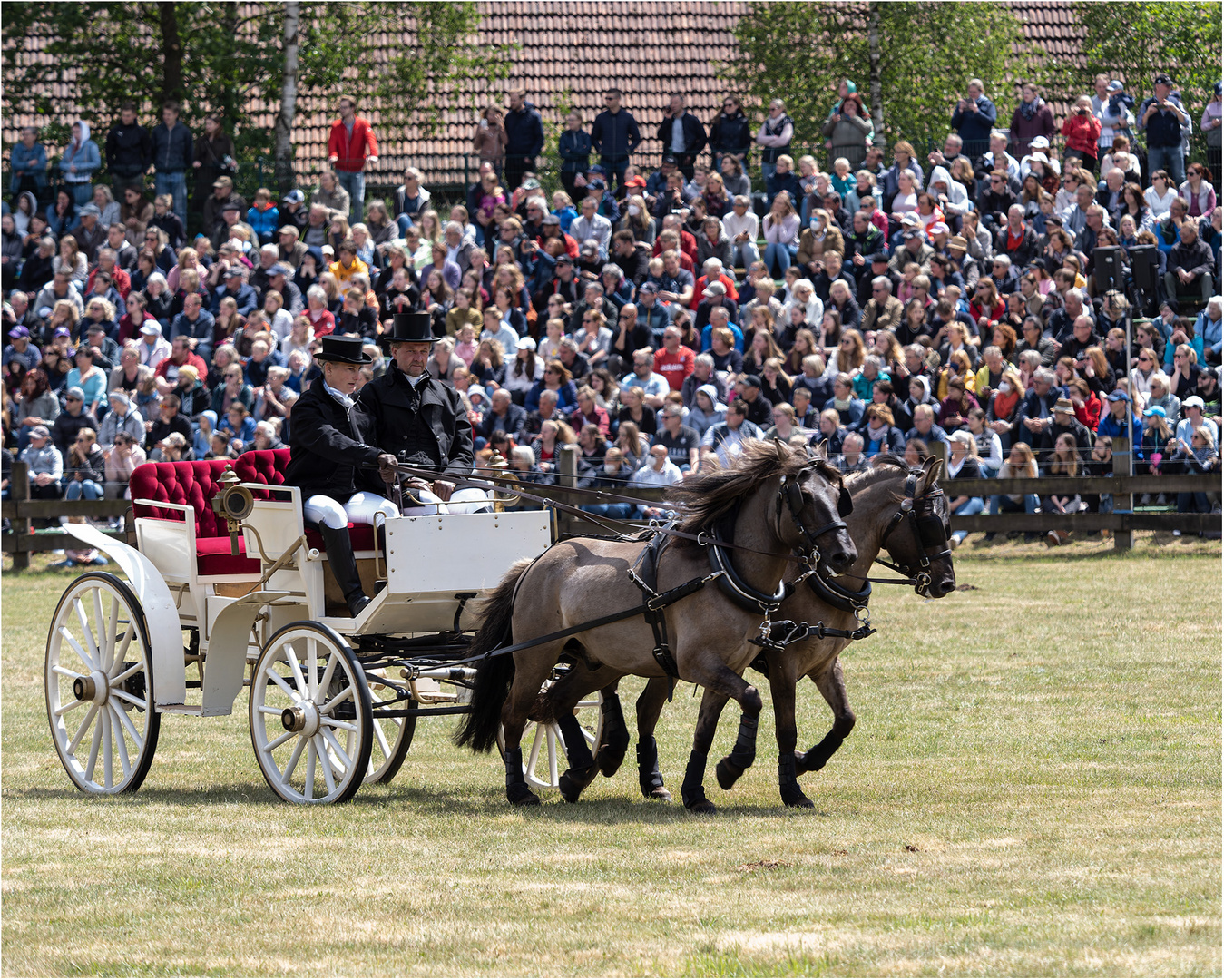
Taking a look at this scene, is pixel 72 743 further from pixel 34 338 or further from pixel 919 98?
pixel 919 98

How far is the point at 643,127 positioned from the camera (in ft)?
104

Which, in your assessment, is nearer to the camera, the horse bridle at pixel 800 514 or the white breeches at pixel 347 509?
the horse bridle at pixel 800 514

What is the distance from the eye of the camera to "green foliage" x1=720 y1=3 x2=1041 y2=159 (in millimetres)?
29094

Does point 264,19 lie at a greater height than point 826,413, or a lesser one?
greater

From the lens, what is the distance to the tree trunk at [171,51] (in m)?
28.9

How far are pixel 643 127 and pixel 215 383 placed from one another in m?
13.6

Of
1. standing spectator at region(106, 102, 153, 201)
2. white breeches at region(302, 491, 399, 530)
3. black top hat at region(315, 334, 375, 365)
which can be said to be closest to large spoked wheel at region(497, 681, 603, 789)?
white breeches at region(302, 491, 399, 530)

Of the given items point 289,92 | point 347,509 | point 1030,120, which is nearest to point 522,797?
point 347,509

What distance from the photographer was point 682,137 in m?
23.8

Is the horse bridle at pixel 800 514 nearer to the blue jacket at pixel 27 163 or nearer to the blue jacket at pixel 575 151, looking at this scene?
the blue jacket at pixel 575 151

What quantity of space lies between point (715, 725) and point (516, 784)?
1.12m

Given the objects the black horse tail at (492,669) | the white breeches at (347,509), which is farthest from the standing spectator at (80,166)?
the black horse tail at (492,669)

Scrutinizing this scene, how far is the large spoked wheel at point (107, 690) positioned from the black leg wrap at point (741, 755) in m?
2.99

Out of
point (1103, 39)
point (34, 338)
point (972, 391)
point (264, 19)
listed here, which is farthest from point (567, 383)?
point (1103, 39)
